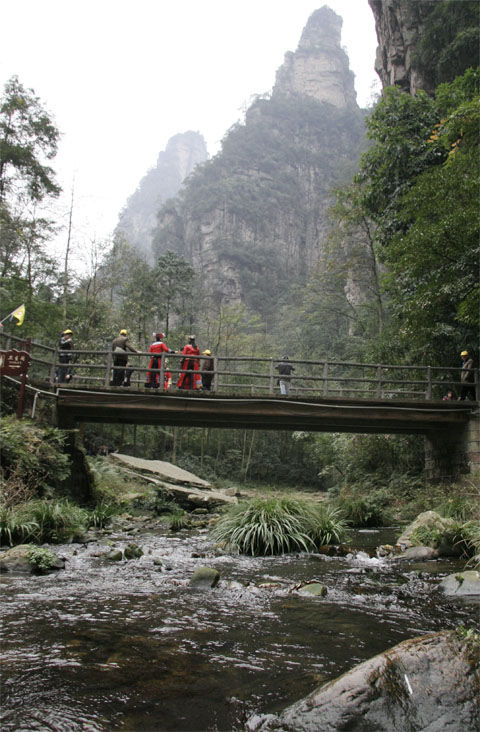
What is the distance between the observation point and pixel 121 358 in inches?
558

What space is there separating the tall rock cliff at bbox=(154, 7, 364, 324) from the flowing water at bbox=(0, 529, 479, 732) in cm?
6312

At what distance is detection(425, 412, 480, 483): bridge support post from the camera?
48.1 feet

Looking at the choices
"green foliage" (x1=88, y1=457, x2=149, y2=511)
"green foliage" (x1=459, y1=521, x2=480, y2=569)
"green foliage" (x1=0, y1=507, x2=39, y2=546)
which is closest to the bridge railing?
"green foliage" (x1=88, y1=457, x2=149, y2=511)

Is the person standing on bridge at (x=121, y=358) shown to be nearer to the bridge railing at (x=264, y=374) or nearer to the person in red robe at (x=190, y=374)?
the bridge railing at (x=264, y=374)

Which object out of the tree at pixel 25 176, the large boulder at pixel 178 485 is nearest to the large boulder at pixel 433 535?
the large boulder at pixel 178 485

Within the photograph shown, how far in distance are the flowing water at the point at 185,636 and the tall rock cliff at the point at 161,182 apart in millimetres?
139282

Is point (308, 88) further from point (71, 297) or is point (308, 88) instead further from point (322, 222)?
point (71, 297)

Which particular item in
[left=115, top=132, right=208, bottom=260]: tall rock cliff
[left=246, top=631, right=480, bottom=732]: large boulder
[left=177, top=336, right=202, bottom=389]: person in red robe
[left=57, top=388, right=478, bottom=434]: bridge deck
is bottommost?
[left=246, top=631, right=480, bottom=732]: large boulder

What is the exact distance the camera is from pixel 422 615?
14.1 feet

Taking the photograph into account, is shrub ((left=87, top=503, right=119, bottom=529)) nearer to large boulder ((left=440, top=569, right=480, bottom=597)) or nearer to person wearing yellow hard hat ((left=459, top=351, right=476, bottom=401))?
large boulder ((left=440, top=569, right=480, bottom=597))

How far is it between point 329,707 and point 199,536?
825 centimetres

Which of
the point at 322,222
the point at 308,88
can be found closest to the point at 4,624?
the point at 322,222

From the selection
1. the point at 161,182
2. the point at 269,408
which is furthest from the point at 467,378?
the point at 161,182

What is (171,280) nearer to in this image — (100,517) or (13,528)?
(100,517)
